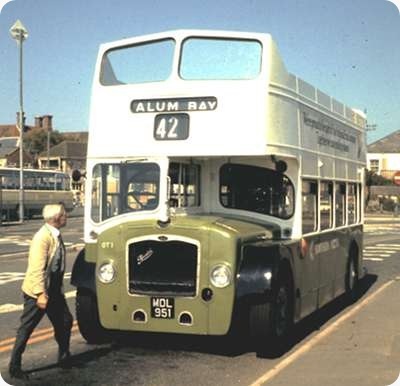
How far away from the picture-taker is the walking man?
6395 mm

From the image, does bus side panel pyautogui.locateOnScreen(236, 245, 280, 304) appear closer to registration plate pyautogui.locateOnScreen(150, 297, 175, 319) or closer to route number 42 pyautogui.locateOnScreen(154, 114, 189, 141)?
registration plate pyautogui.locateOnScreen(150, 297, 175, 319)

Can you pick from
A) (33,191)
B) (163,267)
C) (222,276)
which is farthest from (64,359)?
(33,191)

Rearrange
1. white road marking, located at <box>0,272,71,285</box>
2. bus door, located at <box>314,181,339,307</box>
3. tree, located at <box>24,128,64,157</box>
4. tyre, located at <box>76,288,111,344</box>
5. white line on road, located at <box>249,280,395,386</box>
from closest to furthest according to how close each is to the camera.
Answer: white line on road, located at <box>249,280,395,386</box> → tyre, located at <box>76,288,111,344</box> → bus door, located at <box>314,181,339,307</box> → white road marking, located at <box>0,272,71,285</box> → tree, located at <box>24,128,64,157</box>

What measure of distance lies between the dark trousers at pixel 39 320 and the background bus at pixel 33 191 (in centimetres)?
3390

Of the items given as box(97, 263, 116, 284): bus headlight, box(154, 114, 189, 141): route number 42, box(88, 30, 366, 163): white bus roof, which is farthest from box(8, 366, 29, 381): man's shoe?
box(154, 114, 189, 141): route number 42

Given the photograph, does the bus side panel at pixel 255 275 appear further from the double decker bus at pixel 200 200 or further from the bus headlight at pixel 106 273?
the bus headlight at pixel 106 273

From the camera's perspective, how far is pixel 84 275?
7.68 meters

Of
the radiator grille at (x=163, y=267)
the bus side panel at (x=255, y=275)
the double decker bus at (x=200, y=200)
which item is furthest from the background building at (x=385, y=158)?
the radiator grille at (x=163, y=267)

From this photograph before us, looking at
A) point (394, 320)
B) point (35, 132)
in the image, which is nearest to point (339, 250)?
point (394, 320)

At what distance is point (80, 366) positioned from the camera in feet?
22.5

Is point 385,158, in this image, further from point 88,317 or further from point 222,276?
point 222,276

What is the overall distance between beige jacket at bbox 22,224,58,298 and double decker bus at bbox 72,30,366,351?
966mm

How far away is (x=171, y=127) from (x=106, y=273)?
5.60 ft

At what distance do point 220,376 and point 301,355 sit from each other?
107cm
